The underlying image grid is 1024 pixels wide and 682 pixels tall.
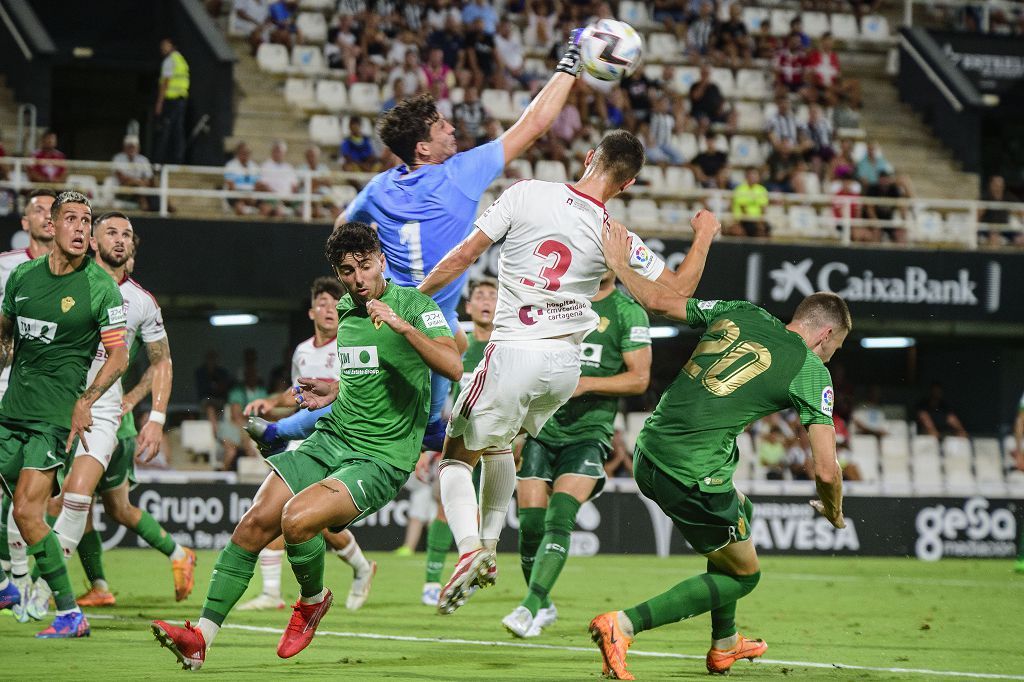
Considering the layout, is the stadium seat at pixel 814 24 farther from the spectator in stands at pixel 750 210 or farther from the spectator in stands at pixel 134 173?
the spectator in stands at pixel 134 173

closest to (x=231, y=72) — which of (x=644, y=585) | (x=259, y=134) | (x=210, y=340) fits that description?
(x=259, y=134)

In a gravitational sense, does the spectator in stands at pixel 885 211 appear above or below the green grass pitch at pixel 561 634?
above

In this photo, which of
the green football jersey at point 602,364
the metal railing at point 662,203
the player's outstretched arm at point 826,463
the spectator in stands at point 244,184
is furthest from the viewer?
the spectator in stands at point 244,184

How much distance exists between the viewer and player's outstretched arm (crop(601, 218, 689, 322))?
23.6 feet

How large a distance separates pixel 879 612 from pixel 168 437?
11186mm

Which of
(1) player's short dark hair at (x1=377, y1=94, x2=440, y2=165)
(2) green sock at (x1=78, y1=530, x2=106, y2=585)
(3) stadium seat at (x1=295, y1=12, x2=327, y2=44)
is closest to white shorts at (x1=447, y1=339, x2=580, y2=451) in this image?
(1) player's short dark hair at (x1=377, y1=94, x2=440, y2=165)

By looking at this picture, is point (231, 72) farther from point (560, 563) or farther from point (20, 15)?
point (560, 563)

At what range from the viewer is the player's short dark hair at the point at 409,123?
8172 millimetres

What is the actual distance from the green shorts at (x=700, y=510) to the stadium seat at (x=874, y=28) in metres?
22.5

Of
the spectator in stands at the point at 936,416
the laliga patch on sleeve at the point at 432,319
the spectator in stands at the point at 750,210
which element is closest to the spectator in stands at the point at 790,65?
the spectator in stands at the point at 750,210

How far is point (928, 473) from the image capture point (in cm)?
2169

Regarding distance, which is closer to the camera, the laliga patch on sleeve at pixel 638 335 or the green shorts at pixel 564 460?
the green shorts at pixel 564 460

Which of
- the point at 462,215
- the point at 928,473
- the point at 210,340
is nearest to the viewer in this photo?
the point at 462,215

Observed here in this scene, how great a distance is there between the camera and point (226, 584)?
22.8 feet
